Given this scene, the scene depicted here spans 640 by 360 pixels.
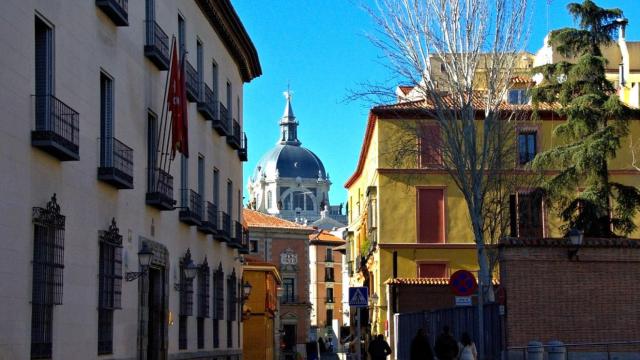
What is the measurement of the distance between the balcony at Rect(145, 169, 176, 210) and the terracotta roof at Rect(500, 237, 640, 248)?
7.72m

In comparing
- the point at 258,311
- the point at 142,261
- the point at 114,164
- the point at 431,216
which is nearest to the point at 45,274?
the point at 114,164

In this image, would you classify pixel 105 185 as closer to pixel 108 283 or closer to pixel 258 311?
pixel 108 283

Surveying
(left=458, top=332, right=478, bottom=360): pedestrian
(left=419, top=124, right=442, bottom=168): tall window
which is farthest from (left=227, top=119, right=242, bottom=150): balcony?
(left=458, top=332, right=478, bottom=360): pedestrian

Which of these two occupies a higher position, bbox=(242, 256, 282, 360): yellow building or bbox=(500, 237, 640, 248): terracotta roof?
bbox=(500, 237, 640, 248): terracotta roof

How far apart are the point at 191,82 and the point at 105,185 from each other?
8.30 metres

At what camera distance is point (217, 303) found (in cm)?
3281

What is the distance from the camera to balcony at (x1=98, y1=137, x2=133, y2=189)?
63.2 ft

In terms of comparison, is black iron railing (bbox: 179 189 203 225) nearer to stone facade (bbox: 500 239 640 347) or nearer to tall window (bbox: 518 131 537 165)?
stone facade (bbox: 500 239 640 347)

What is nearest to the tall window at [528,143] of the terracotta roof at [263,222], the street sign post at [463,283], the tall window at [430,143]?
the tall window at [430,143]

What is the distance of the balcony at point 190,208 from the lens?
2666 cm

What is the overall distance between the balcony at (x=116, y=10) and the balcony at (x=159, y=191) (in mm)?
3863

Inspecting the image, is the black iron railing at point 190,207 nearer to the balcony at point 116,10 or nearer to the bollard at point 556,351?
the balcony at point 116,10

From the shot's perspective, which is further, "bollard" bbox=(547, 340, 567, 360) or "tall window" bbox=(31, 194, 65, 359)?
"bollard" bbox=(547, 340, 567, 360)

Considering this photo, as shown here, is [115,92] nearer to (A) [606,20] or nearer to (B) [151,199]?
(B) [151,199]
